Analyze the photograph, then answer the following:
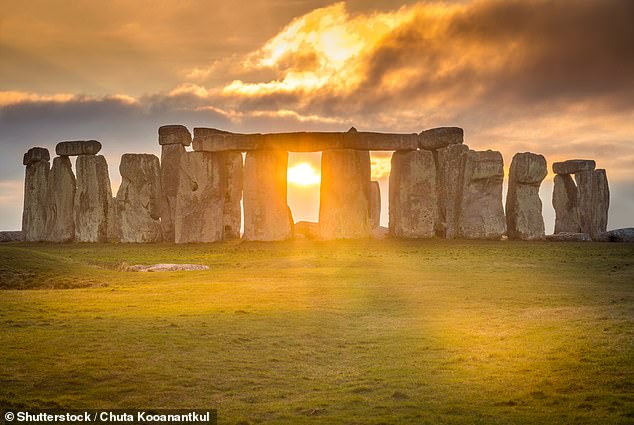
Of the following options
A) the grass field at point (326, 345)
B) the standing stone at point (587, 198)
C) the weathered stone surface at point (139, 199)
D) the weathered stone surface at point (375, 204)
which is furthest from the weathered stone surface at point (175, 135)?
the standing stone at point (587, 198)

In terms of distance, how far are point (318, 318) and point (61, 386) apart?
5052 millimetres

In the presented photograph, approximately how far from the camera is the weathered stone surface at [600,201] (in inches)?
1448

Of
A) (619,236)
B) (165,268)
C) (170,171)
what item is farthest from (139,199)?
(619,236)

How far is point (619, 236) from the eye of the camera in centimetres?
3159

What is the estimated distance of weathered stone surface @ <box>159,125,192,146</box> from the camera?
33750 millimetres

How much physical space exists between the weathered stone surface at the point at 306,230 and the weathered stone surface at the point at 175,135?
623 cm

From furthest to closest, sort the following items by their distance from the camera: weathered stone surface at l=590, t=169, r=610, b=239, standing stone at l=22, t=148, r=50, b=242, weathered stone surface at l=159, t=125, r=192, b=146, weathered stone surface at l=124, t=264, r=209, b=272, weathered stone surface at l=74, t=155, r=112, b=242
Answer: weathered stone surface at l=590, t=169, r=610, b=239, standing stone at l=22, t=148, r=50, b=242, weathered stone surface at l=74, t=155, r=112, b=242, weathered stone surface at l=159, t=125, r=192, b=146, weathered stone surface at l=124, t=264, r=209, b=272

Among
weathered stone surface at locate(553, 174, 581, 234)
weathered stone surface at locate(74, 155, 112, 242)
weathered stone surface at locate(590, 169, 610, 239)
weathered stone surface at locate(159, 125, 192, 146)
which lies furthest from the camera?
weathered stone surface at locate(553, 174, 581, 234)

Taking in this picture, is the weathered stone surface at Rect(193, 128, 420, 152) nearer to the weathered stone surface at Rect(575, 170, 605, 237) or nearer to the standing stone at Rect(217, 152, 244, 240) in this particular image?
the standing stone at Rect(217, 152, 244, 240)

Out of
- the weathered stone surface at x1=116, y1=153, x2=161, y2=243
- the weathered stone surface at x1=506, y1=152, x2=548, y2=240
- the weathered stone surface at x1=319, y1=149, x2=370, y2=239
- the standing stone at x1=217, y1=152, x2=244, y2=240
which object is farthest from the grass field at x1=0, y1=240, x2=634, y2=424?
the standing stone at x1=217, y1=152, x2=244, y2=240

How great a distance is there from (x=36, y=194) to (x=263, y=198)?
1216 centimetres

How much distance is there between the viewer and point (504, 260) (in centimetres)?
2369

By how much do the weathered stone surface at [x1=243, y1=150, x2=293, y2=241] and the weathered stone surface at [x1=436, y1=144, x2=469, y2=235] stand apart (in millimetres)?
6304

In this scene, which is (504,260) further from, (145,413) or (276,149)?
(145,413)
